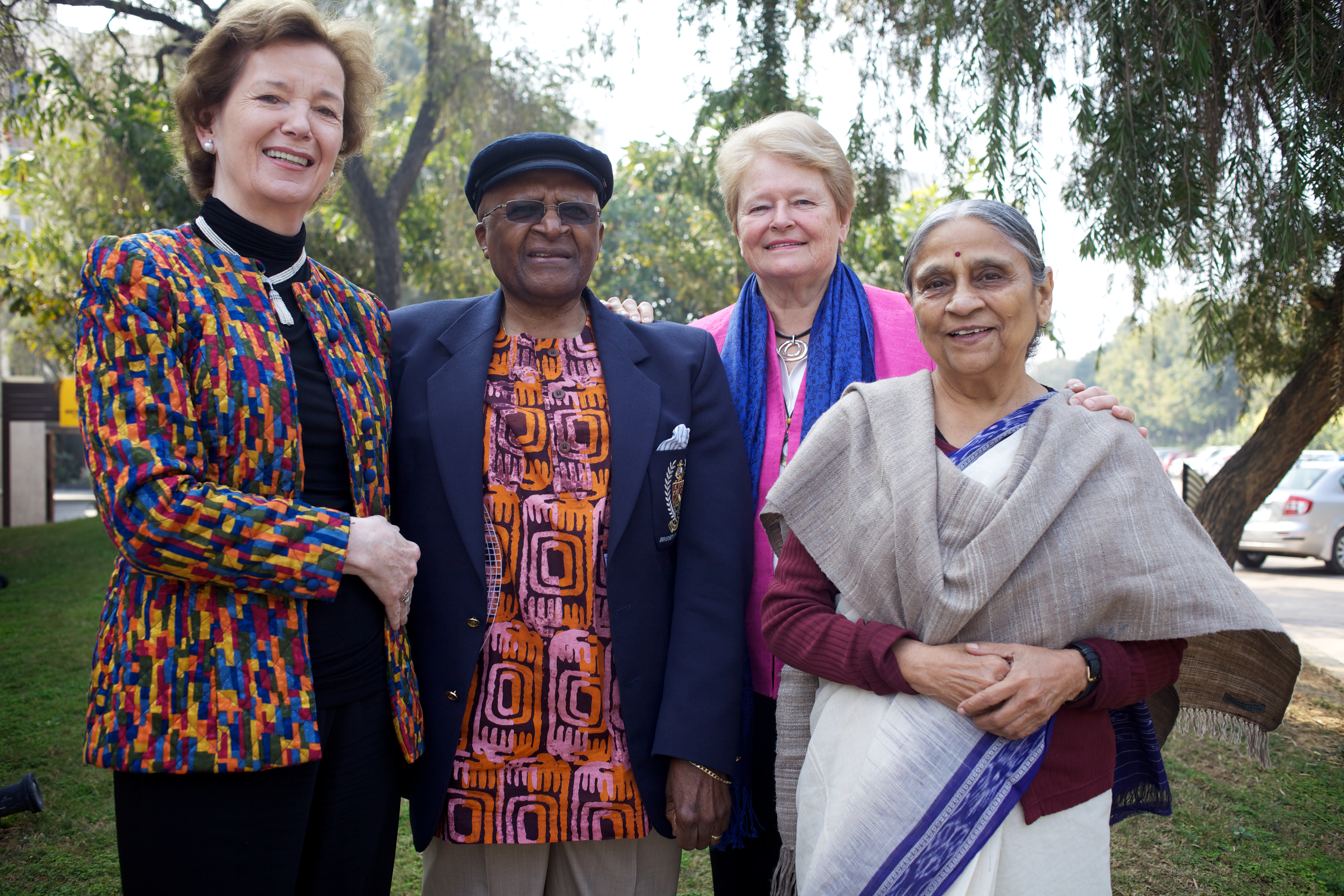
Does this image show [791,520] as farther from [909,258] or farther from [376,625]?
[376,625]

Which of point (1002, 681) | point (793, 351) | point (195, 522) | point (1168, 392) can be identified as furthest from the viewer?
point (1168, 392)

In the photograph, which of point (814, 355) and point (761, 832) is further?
point (814, 355)

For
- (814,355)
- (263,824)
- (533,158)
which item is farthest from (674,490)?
(263,824)

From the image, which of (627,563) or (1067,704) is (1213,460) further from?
(627,563)

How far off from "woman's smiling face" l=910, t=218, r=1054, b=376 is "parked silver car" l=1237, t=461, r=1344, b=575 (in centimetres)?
1291

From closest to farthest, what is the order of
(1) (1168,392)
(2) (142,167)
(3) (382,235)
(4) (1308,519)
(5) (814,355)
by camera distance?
1. (5) (814,355)
2. (2) (142,167)
3. (3) (382,235)
4. (4) (1308,519)
5. (1) (1168,392)

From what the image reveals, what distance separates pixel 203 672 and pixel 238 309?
687 mm

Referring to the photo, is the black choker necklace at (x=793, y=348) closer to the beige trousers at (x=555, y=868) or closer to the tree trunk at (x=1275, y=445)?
the beige trousers at (x=555, y=868)

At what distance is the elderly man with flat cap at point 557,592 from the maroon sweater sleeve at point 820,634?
0.22 meters

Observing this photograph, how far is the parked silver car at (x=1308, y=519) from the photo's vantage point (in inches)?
497

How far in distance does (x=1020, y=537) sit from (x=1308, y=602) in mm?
11062

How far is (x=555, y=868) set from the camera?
2293mm

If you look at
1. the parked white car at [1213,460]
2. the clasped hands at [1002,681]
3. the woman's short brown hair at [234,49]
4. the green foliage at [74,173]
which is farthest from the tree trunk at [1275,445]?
the parked white car at [1213,460]

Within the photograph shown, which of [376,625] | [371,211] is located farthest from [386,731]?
[371,211]
